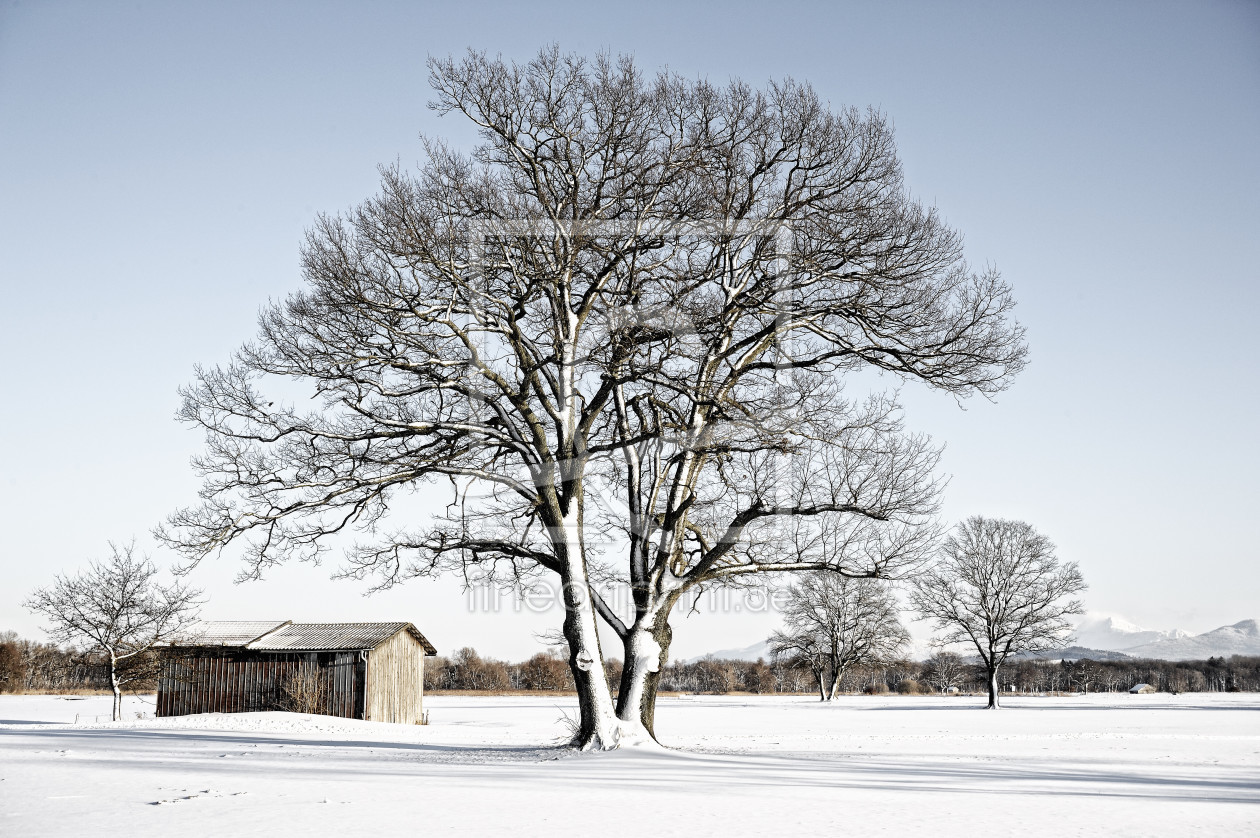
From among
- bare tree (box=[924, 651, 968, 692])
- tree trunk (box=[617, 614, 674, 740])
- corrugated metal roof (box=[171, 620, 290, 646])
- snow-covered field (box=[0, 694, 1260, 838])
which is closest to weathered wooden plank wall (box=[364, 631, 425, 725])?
corrugated metal roof (box=[171, 620, 290, 646])

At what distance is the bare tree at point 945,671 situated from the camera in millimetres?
86688

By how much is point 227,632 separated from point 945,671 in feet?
237

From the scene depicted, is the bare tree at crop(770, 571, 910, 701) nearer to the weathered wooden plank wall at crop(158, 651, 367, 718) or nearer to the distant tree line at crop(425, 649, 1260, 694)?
the distant tree line at crop(425, 649, 1260, 694)

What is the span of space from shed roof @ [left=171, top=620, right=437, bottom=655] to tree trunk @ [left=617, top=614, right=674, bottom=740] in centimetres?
1918

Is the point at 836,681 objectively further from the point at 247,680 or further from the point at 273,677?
the point at 247,680

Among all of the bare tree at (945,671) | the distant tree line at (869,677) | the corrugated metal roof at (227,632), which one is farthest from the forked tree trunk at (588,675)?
the bare tree at (945,671)

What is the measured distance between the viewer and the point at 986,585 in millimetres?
49688

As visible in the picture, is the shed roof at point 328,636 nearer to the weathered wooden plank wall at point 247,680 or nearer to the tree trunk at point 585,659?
the weathered wooden plank wall at point 247,680

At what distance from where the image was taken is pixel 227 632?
33656mm

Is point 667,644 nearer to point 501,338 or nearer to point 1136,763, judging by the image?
point 501,338

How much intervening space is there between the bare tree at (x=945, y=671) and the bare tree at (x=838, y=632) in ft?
90.2

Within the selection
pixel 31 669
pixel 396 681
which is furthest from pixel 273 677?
pixel 31 669

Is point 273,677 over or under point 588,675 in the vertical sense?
under

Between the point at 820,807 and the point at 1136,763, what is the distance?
33.5 feet
